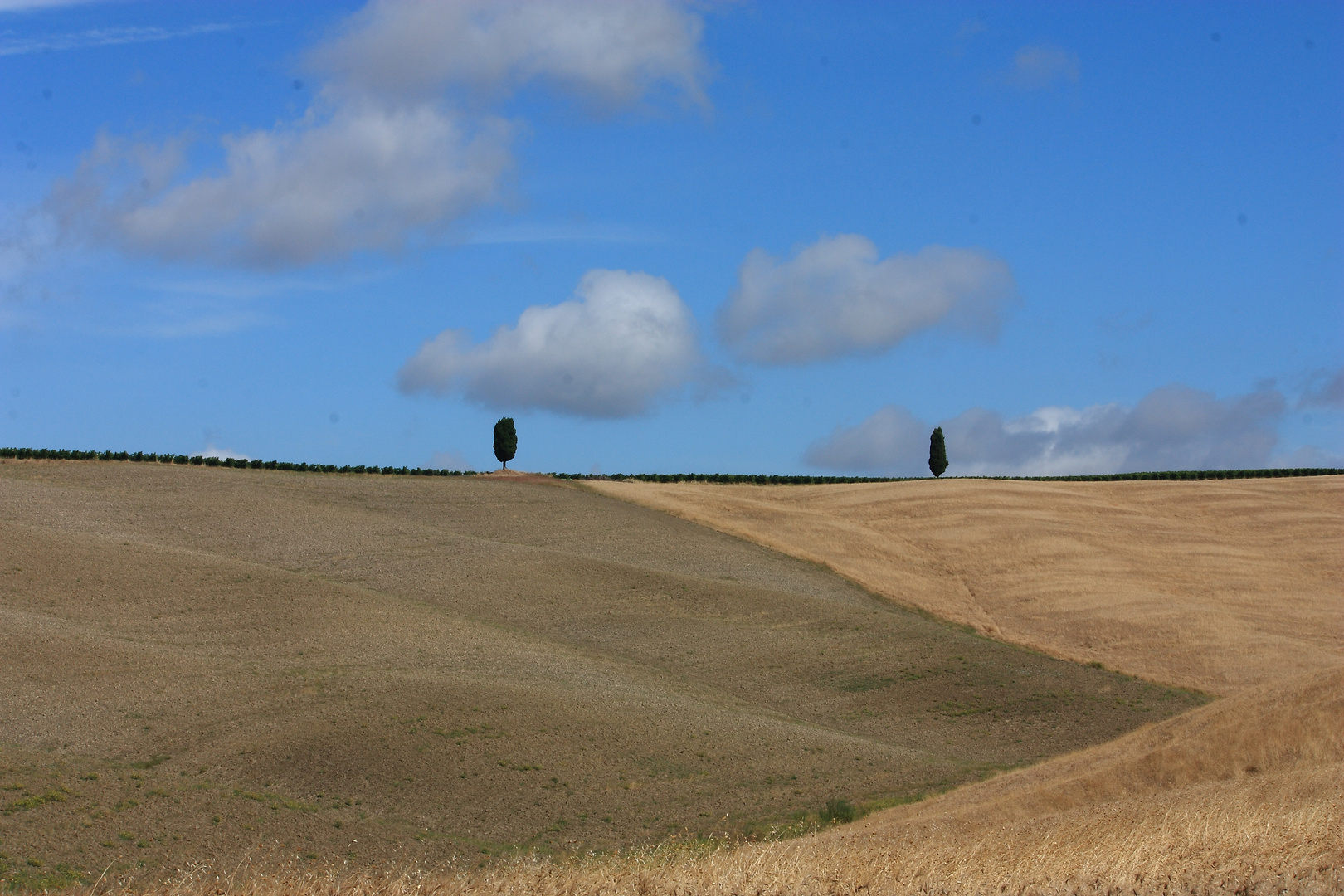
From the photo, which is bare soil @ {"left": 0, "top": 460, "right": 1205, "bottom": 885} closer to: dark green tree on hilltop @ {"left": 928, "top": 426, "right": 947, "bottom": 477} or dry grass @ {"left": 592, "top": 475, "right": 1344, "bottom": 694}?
dry grass @ {"left": 592, "top": 475, "right": 1344, "bottom": 694}

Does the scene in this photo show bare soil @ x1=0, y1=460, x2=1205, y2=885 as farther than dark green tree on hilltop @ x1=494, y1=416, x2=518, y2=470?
No

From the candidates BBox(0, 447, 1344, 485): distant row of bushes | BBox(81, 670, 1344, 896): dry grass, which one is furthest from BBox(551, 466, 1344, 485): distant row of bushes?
BBox(81, 670, 1344, 896): dry grass

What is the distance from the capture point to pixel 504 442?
2849 inches

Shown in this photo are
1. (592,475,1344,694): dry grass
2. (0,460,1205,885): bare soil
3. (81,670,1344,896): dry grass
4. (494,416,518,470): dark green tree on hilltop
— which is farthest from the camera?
(494,416,518,470): dark green tree on hilltop

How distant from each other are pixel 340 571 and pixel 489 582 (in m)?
5.88

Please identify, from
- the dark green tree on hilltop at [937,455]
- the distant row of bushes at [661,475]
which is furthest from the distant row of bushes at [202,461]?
the dark green tree on hilltop at [937,455]

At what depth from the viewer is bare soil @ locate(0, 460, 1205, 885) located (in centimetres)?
2109

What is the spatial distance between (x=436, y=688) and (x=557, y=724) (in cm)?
362

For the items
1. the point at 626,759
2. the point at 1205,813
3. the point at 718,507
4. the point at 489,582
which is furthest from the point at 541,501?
the point at 1205,813

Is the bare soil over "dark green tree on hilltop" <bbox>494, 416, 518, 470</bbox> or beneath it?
beneath

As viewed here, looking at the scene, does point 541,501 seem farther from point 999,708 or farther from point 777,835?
point 777,835

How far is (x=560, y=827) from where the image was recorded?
22.2 meters

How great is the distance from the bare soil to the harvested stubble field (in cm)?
13

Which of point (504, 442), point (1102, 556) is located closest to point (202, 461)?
point (504, 442)
